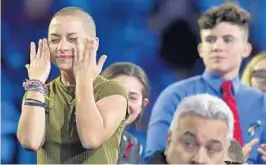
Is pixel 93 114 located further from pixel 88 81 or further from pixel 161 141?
pixel 161 141

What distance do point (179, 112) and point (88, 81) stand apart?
0.17 m

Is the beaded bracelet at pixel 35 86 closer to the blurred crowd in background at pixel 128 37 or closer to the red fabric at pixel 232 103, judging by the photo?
the blurred crowd in background at pixel 128 37

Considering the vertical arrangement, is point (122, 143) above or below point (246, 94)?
below

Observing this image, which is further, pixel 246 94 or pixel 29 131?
pixel 246 94

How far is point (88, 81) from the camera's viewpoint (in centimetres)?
93

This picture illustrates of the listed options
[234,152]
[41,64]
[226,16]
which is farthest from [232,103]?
[41,64]

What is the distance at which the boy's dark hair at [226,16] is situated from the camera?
1.37 m

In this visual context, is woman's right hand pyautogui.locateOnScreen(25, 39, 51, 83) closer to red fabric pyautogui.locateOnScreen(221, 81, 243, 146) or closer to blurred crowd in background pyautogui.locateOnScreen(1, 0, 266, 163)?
blurred crowd in background pyautogui.locateOnScreen(1, 0, 266, 163)

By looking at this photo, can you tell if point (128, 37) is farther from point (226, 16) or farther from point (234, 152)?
point (234, 152)

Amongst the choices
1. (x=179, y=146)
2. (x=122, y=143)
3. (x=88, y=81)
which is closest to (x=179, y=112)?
(x=179, y=146)

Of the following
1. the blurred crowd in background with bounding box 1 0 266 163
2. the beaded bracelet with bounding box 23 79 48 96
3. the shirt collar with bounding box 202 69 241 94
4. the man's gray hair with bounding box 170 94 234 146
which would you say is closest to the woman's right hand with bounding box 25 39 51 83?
the beaded bracelet with bounding box 23 79 48 96

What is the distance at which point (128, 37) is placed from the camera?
4.60 feet

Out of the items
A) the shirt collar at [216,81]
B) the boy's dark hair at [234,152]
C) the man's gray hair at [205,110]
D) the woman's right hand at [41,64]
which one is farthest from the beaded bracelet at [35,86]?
the shirt collar at [216,81]

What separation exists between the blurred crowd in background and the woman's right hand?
35cm
